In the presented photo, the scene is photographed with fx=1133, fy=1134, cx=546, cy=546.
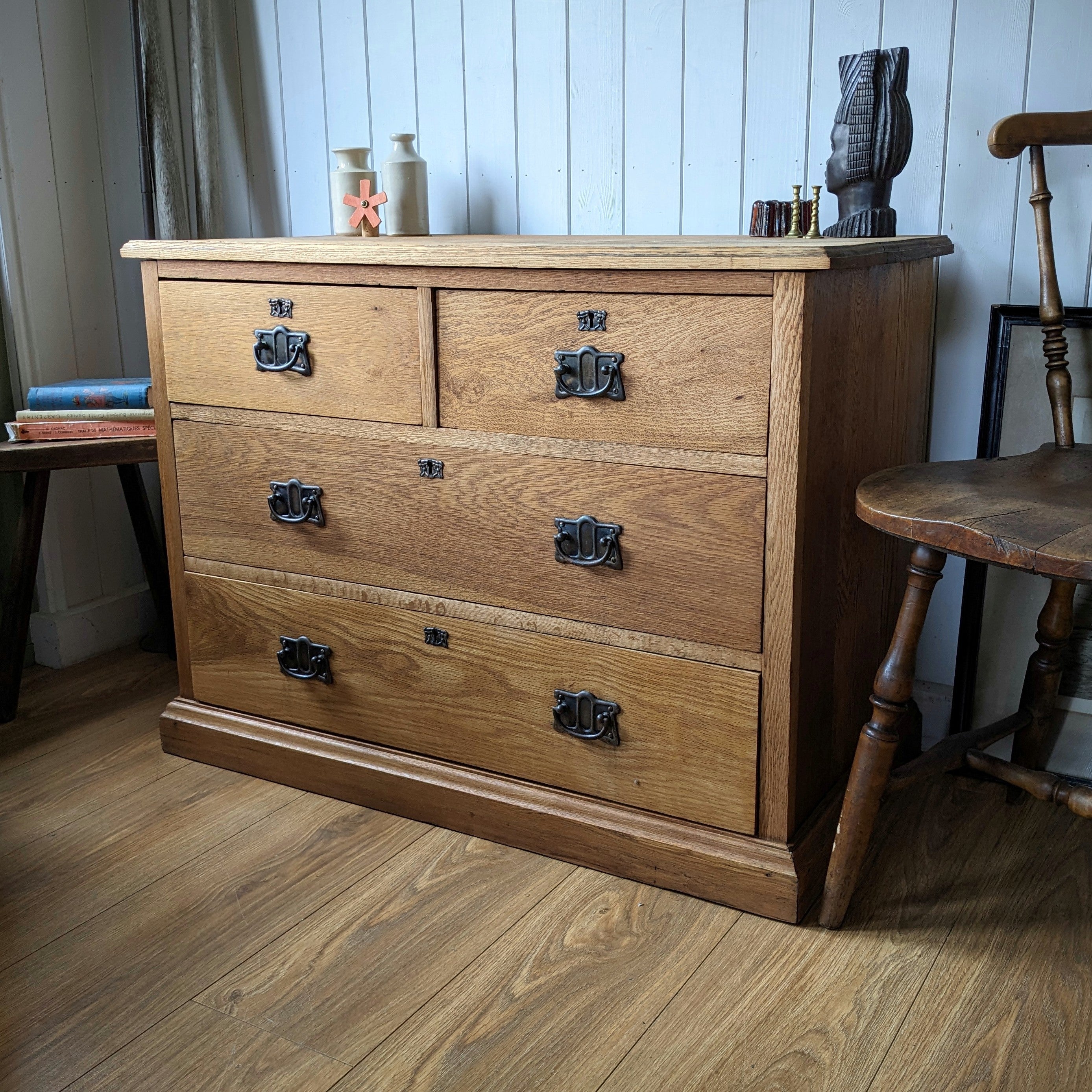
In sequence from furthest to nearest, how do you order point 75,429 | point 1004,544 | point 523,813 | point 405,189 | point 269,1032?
point 75,429 < point 405,189 < point 523,813 < point 269,1032 < point 1004,544

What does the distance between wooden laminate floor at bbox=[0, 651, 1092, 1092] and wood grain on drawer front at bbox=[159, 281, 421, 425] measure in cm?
61

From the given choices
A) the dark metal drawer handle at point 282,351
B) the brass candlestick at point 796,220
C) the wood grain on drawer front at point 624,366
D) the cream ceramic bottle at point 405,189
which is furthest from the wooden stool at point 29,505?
the brass candlestick at point 796,220

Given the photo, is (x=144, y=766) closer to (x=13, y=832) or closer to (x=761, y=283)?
(x=13, y=832)

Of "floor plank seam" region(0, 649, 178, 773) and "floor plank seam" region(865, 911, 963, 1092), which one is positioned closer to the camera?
"floor plank seam" region(865, 911, 963, 1092)

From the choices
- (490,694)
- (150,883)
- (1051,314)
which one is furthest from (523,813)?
(1051,314)

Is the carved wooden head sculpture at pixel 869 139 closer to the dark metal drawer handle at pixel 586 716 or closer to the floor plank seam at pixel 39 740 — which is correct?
the dark metal drawer handle at pixel 586 716

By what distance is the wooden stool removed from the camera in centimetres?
189

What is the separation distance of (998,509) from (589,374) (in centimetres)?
49

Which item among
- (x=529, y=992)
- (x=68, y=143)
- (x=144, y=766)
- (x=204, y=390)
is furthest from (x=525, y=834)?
(x=68, y=143)

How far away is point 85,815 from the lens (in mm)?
1693

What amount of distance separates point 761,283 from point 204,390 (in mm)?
880

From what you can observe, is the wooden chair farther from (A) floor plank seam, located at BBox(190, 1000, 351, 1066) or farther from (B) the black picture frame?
(A) floor plank seam, located at BBox(190, 1000, 351, 1066)

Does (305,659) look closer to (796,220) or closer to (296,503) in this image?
(296,503)

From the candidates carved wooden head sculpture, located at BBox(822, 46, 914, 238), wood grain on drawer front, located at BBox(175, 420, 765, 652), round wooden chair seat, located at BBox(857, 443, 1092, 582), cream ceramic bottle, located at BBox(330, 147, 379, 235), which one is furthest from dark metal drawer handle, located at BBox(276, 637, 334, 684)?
carved wooden head sculpture, located at BBox(822, 46, 914, 238)
